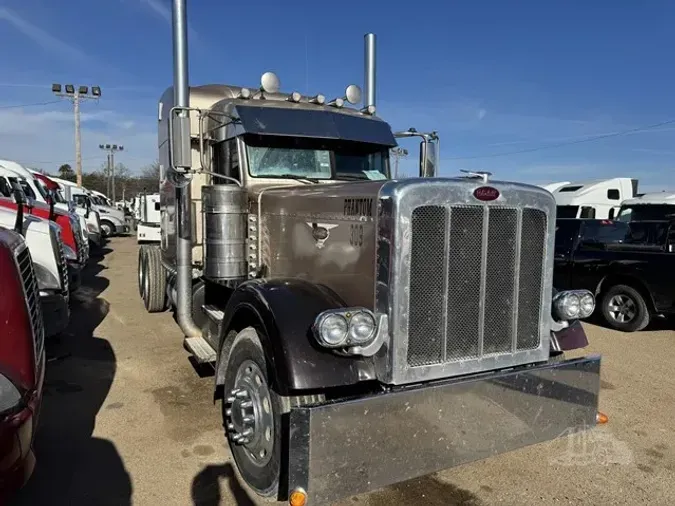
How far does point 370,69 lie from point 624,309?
5.14 m

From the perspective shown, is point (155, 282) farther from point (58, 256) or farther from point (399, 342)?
point (399, 342)

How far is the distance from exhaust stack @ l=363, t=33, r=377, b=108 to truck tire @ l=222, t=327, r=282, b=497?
14.8 feet

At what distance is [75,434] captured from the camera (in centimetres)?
398

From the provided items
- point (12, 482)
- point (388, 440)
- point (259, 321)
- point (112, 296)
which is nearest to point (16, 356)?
point (12, 482)

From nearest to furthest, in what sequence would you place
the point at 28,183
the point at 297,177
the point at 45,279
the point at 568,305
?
the point at 568,305
the point at 297,177
the point at 45,279
the point at 28,183

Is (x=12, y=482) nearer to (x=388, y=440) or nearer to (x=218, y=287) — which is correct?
(x=388, y=440)

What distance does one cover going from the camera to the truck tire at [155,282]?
7914 mm

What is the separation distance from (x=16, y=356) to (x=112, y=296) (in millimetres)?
7491

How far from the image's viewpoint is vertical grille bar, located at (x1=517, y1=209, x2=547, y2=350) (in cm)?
320

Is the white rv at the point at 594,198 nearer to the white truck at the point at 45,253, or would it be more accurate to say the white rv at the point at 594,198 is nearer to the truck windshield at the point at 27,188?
the white truck at the point at 45,253

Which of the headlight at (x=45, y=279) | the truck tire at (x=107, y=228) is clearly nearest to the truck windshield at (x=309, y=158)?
the headlight at (x=45, y=279)

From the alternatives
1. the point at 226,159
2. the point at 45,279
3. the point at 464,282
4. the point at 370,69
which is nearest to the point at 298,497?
the point at 464,282

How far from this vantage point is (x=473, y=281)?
3.04 meters

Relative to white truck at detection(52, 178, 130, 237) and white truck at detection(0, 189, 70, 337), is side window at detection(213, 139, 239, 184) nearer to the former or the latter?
white truck at detection(0, 189, 70, 337)
